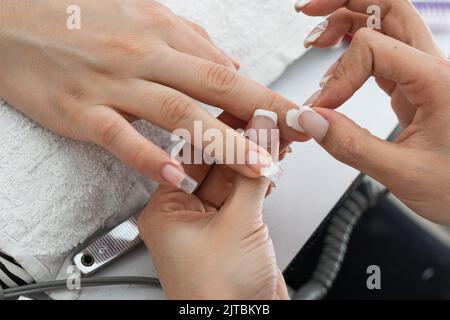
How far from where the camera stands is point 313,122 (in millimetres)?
522

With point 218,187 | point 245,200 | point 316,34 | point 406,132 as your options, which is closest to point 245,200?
point 245,200

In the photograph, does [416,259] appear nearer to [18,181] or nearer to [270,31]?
[270,31]

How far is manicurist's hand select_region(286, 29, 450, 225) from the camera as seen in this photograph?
19.9 inches

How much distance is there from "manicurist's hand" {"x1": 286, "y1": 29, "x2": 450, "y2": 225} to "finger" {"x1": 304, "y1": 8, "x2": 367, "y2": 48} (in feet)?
0.51

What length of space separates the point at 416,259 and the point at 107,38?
2.40ft

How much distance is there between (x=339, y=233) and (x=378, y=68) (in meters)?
0.43

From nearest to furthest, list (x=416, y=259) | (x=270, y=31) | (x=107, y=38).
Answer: (x=107, y=38), (x=270, y=31), (x=416, y=259)

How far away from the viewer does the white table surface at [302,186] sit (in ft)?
1.93

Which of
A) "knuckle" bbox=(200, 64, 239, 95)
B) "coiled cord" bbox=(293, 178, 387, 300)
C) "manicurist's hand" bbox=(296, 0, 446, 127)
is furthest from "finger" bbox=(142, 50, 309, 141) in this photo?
"coiled cord" bbox=(293, 178, 387, 300)

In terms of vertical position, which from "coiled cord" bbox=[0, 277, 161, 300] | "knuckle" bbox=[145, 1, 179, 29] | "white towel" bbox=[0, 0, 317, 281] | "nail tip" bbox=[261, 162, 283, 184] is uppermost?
"knuckle" bbox=[145, 1, 179, 29]

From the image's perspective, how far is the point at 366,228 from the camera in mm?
951

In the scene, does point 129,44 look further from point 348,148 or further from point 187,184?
point 348,148

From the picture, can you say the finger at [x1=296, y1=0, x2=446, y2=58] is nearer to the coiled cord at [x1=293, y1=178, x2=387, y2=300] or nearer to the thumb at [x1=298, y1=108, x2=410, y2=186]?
the thumb at [x1=298, y1=108, x2=410, y2=186]
